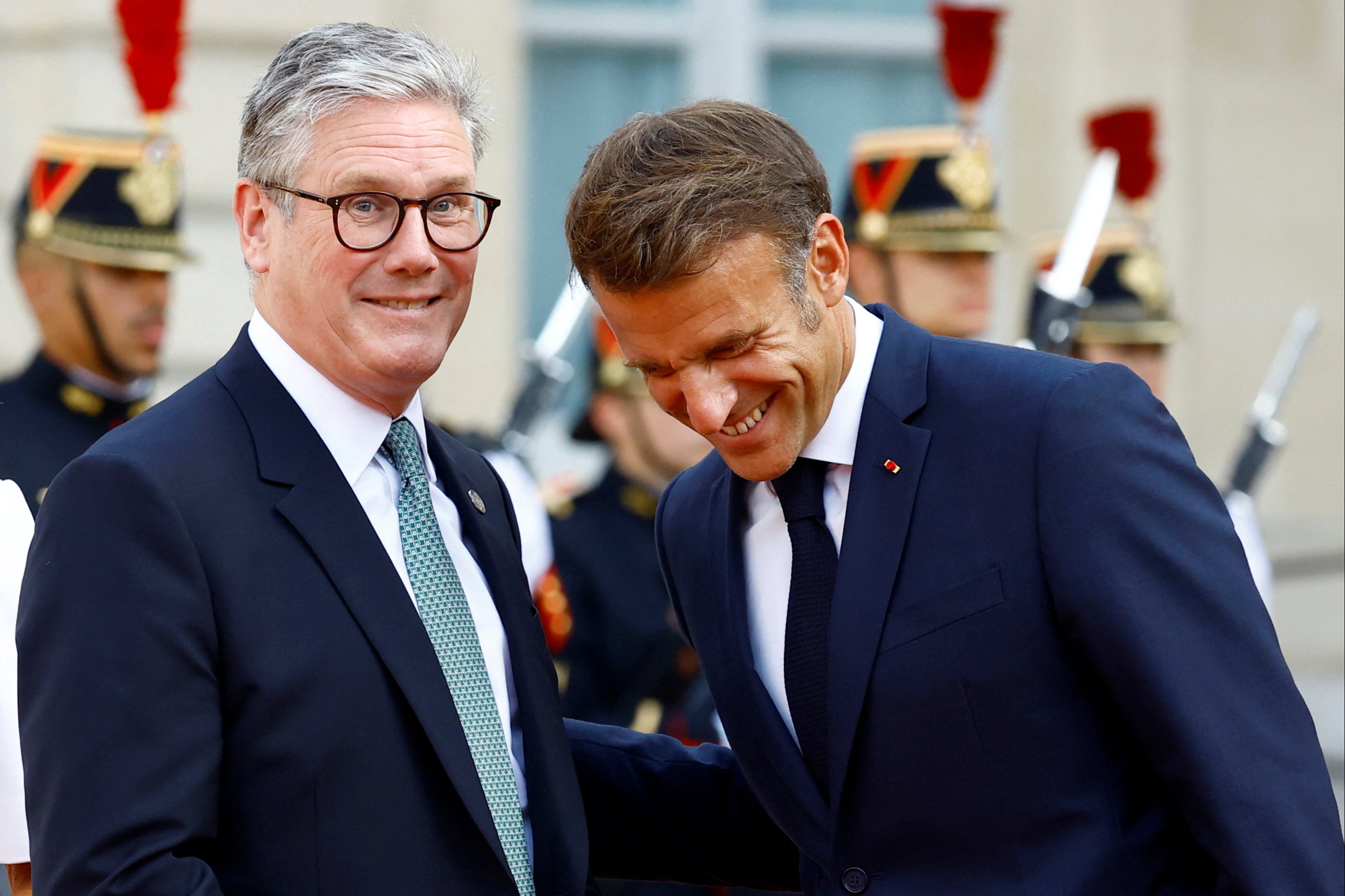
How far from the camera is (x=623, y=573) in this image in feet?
18.3

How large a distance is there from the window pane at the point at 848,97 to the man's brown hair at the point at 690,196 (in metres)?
6.17

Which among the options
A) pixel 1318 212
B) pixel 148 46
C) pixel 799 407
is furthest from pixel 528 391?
pixel 1318 212

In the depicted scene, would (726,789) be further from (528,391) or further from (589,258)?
(528,391)

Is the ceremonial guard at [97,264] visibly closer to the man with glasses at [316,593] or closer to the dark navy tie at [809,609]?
the man with glasses at [316,593]

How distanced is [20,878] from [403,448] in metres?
0.76

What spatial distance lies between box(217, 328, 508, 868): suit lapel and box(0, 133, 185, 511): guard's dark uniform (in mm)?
2288

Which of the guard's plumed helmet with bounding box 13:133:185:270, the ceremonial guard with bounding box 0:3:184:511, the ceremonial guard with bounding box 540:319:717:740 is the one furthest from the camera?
the ceremonial guard with bounding box 540:319:717:740

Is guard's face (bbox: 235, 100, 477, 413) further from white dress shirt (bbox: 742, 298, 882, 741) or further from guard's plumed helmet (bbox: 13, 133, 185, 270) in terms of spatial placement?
guard's plumed helmet (bbox: 13, 133, 185, 270)

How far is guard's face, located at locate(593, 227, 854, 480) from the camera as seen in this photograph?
2131 millimetres

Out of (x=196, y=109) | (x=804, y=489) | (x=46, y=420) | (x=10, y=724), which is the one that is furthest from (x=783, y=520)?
(x=196, y=109)

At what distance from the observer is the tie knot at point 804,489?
228 centimetres

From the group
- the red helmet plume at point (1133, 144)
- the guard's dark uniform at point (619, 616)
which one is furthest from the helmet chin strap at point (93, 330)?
the red helmet plume at point (1133, 144)

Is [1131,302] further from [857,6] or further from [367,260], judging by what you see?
[367,260]

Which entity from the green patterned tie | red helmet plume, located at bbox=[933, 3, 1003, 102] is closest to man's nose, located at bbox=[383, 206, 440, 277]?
the green patterned tie
